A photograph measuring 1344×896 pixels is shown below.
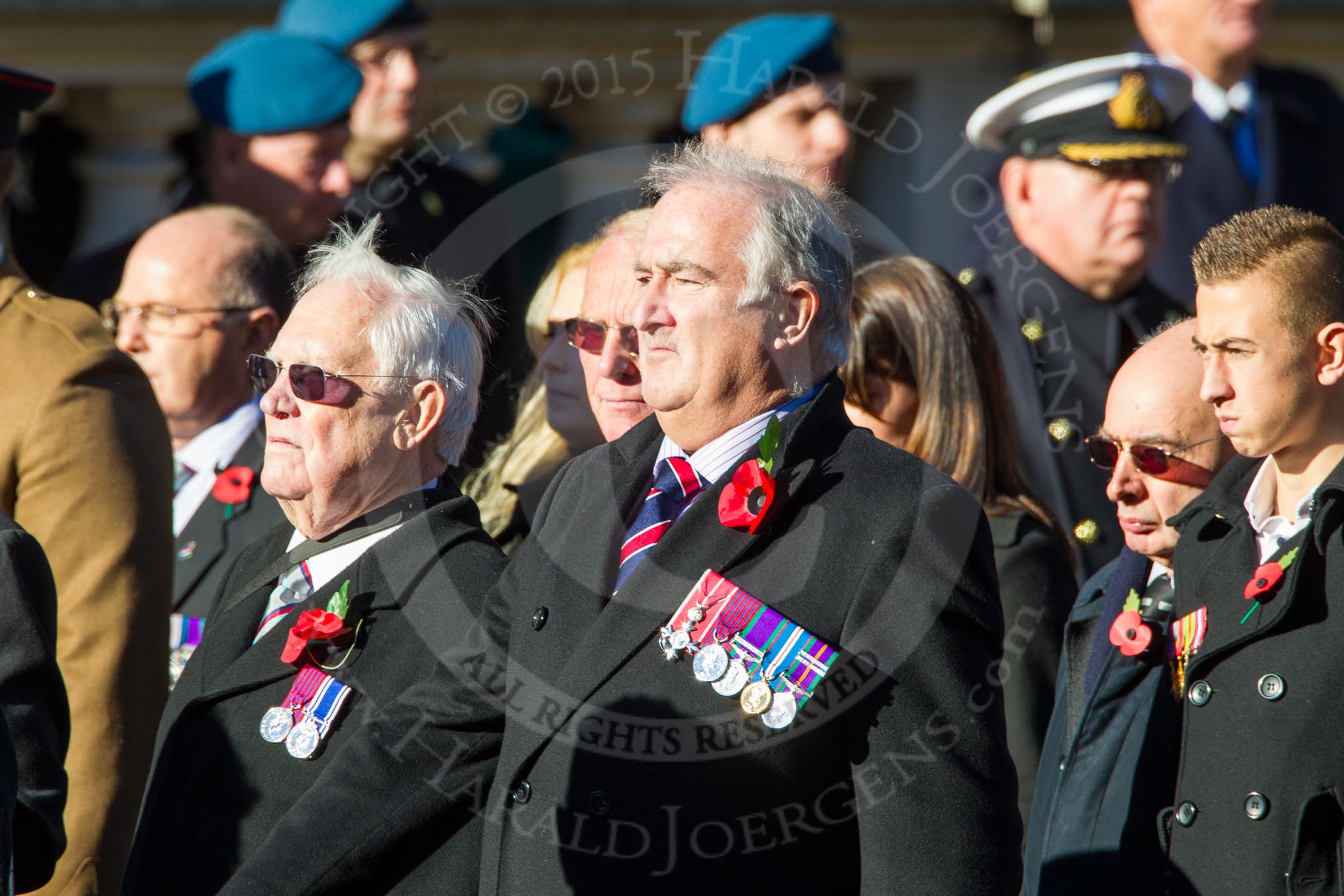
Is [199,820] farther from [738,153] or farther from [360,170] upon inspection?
[360,170]

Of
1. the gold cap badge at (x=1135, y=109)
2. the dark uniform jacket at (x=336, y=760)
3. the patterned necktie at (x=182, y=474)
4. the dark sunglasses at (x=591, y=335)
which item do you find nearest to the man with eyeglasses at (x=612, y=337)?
the dark sunglasses at (x=591, y=335)

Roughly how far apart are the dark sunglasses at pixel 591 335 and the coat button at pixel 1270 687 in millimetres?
1616

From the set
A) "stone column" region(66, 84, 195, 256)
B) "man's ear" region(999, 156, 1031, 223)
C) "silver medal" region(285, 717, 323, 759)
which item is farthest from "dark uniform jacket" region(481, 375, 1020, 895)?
"stone column" region(66, 84, 195, 256)

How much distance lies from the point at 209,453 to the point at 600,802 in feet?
7.72

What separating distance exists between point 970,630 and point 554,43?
6.36m

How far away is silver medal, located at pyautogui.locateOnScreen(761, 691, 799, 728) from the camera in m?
2.83

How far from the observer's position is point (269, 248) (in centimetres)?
516

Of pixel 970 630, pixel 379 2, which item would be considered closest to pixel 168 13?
pixel 379 2

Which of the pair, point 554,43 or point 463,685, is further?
point 554,43

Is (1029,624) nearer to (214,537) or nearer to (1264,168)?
(214,537)

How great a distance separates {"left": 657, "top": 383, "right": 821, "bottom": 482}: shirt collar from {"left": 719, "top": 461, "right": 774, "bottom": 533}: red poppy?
0.13m

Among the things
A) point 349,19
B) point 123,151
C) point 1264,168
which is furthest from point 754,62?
point 123,151

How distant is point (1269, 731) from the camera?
3.20m

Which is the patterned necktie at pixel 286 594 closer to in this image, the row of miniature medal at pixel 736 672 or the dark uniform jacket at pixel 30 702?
the dark uniform jacket at pixel 30 702
